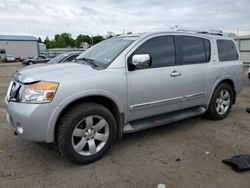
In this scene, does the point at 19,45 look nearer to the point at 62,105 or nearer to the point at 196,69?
the point at 196,69

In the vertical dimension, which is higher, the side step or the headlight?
the headlight

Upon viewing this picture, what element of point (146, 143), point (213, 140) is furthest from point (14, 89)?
point (213, 140)

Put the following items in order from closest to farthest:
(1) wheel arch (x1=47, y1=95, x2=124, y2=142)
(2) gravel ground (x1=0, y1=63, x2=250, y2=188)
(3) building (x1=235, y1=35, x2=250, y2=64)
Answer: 1. (2) gravel ground (x1=0, y1=63, x2=250, y2=188)
2. (1) wheel arch (x1=47, y1=95, x2=124, y2=142)
3. (3) building (x1=235, y1=35, x2=250, y2=64)

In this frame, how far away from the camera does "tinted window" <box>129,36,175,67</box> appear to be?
13.5 feet

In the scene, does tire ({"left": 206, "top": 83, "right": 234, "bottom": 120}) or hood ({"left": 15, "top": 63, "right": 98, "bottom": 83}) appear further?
tire ({"left": 206, "top": 83, "right": 234, "bottom": 120})

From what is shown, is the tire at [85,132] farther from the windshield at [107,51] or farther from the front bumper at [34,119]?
the windshield at [107,51]

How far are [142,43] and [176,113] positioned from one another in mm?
1452

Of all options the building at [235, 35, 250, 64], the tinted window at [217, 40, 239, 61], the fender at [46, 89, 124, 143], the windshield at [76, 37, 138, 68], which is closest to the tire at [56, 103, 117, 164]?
the fender at [46, 89, 124, 143]

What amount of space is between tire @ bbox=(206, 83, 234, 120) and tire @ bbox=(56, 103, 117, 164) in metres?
2.51

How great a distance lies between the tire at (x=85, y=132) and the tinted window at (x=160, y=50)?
118 centimetres

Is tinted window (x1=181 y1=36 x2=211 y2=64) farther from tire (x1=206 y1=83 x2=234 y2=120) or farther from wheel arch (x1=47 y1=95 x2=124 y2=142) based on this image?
wheel arch (x1=47 y1=95 x2=124 y2=142)

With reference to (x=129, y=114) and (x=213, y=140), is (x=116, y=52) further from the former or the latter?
(x=213, y=140)

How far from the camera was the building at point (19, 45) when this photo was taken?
186 ft

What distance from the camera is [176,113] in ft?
15.2
